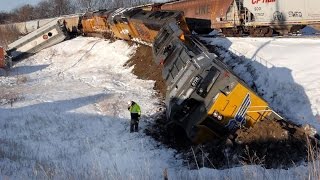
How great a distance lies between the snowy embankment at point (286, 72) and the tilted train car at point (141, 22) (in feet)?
10.9

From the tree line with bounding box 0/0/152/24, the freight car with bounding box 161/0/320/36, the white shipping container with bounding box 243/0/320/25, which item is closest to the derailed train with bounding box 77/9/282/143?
the white shipping container with bounding box 243/0/320/25

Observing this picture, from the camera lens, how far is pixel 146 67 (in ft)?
82.3

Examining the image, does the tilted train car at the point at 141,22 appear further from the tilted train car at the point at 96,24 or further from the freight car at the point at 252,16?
the freight car at the point at 252,16

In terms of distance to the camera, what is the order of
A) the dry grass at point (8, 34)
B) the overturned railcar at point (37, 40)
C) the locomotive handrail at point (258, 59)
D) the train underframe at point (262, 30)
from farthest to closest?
the dry grass at point (8, 34)
the overturned railcar at point (37, 40)
the train underframe at point (262, 30)
the locomotive handrail at point (258, 59)

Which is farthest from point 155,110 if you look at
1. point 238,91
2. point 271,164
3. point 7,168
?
point 7,168

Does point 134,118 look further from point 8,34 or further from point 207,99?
point 8,34

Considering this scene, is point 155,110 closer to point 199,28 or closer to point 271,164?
point 271,164

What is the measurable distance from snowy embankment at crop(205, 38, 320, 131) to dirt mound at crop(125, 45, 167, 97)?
351cm

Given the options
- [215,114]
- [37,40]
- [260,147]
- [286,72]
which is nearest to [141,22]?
[286,72]

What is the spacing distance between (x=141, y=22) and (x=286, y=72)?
1127 cm

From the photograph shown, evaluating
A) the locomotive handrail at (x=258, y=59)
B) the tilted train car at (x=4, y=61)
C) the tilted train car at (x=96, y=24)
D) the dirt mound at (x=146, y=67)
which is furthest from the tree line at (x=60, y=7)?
the locomotive handrail at (x=258, y=59)

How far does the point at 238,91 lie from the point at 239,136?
4.07ft

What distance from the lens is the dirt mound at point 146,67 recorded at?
69.8ft

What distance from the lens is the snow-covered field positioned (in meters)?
8.17
